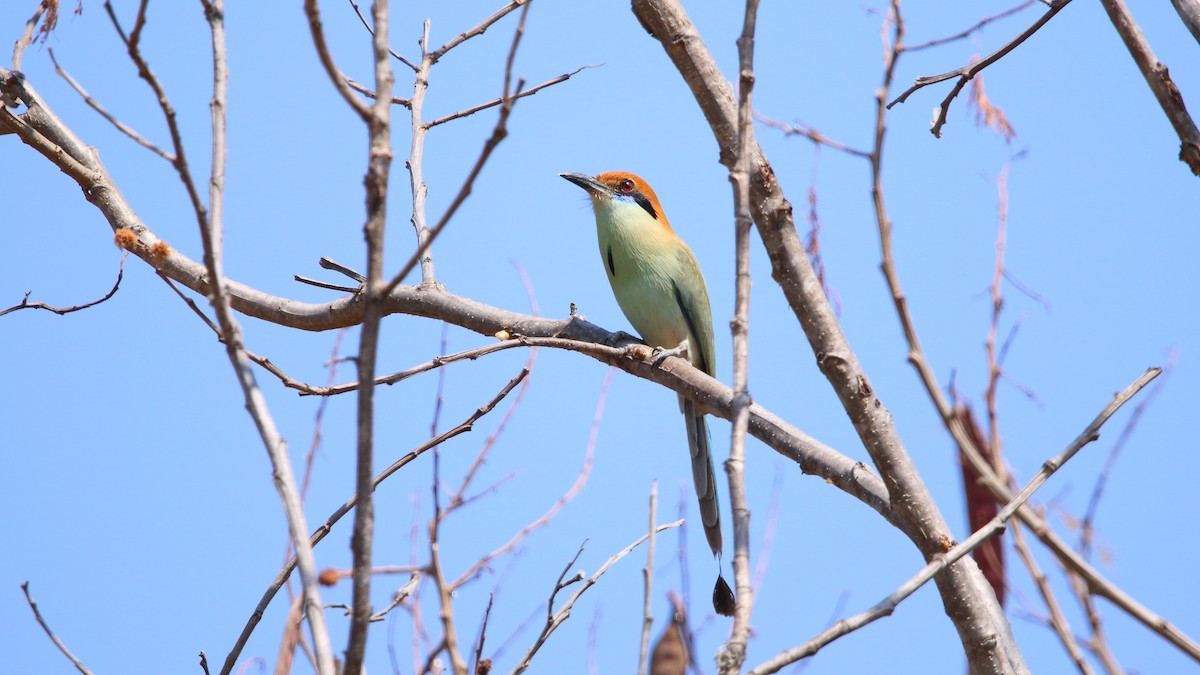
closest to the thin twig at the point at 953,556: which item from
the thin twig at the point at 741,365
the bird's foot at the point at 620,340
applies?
the thin twig at the point at 741,365

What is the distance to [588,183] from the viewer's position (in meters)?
6.45

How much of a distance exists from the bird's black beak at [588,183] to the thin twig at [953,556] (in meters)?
4.74

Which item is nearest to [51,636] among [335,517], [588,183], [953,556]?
[335,517]

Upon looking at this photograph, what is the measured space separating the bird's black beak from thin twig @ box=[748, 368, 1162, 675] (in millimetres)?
4745

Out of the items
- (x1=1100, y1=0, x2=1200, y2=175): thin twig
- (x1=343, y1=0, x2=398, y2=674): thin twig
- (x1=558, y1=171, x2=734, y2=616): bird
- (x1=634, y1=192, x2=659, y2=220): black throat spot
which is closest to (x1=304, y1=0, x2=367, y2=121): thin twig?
(x1=343, y1=0, x2=398, y2=674): thin twig

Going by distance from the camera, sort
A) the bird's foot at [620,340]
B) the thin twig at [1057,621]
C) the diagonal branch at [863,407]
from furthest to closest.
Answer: the bird's foot at [620,340] < the diagonal branch at [863,407] < the thin twig at [1057,621]

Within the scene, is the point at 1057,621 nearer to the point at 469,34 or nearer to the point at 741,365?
the point at 741,365

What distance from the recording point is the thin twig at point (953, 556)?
172 cm

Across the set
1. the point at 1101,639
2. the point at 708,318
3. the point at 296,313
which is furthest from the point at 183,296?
the point at 708,318

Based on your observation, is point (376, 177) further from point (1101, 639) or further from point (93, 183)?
point (93, 183)

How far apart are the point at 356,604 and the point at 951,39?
3132 millimetres

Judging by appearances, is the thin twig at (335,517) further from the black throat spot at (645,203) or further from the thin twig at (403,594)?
the black throat spot at (645,203)

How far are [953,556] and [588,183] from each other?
15.9ft

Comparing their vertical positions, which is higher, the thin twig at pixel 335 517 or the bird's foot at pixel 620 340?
the bird's foot at pixel 620 340
